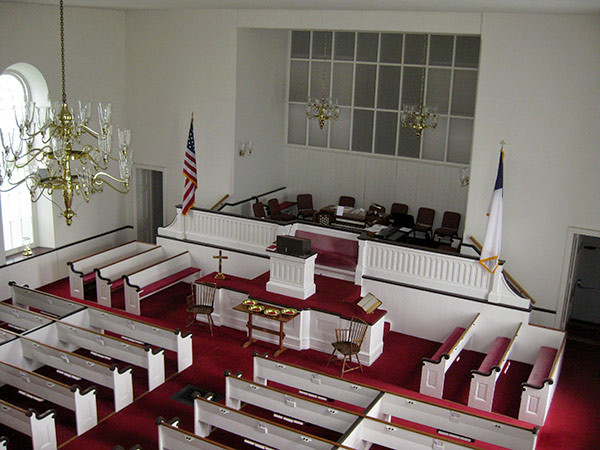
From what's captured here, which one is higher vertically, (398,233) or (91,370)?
(398,233)

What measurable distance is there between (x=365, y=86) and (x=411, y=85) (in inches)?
53.4

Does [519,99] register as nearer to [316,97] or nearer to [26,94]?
[316,97]

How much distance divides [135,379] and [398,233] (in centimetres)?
779

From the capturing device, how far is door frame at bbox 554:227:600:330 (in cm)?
1264

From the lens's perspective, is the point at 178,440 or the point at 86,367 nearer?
the point at 178,440

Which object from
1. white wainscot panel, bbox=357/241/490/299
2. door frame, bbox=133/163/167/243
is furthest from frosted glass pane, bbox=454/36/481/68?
door frame, bbox=133/163/167/243

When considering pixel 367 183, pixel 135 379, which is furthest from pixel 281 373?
pixel 367 183

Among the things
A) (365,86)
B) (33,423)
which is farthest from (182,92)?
(33,423)

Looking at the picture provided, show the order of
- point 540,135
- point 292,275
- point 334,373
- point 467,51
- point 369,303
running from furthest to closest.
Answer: point 467,51 < point 292,275 < point 540,135 < point 369,303 < point 334,373

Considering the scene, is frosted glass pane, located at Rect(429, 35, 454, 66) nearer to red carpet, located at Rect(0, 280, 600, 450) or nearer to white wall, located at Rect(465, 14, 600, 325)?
white wall, located at Rect(465, 14, 600, 325)

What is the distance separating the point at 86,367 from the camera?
33.9ft

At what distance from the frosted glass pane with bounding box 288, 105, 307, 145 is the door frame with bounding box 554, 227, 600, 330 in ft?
28.8

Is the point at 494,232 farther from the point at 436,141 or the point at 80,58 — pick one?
the point at 80,58

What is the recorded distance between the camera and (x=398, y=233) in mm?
16281
